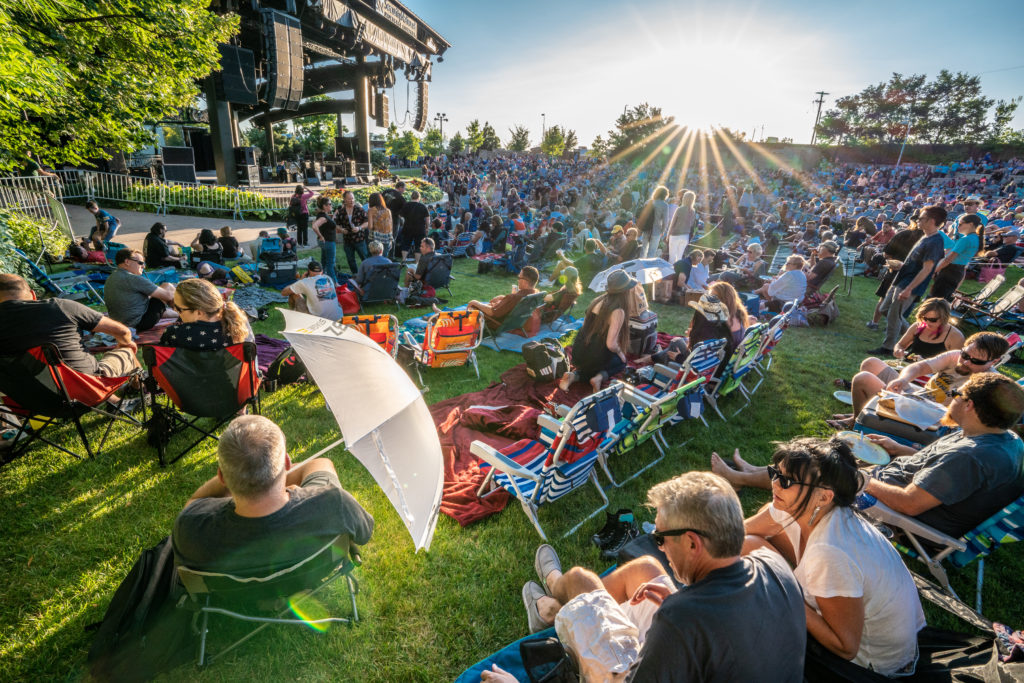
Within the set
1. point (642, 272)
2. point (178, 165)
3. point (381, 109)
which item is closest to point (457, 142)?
point (381, 109)

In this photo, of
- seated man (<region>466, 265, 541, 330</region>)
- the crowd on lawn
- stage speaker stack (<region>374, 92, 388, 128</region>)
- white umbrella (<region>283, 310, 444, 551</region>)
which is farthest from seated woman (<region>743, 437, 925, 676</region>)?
stage speaker stack (<region>374, 92, 388, 128</region>)

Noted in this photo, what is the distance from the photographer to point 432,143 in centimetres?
6738

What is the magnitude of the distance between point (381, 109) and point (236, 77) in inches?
464

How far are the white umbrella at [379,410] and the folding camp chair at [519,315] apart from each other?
3.94 metres

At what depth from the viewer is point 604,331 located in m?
4.97

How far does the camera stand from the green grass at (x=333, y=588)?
240 centimetres

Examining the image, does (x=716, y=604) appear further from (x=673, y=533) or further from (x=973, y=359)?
(x=973, y=359)

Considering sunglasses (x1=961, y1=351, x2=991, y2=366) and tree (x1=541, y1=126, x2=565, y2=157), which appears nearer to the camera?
sunglasses (x1=961, y1=351, x2=991, y2=366)

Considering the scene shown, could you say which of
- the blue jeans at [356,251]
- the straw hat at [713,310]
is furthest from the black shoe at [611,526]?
the blue jeans at [356,251]

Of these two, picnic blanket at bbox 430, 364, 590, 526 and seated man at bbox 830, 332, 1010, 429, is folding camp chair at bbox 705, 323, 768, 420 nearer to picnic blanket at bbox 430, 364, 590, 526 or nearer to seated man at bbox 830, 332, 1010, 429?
seated man at bbox 830, 332, 1010, 429

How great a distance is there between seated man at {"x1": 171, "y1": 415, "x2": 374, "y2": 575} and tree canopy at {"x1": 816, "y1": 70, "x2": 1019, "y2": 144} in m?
70.1

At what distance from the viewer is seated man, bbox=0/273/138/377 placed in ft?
10.9

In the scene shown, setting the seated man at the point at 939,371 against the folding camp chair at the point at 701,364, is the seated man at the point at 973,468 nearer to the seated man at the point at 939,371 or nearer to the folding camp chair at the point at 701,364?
the seated man at the point at 939,371

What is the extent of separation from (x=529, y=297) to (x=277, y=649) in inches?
199
